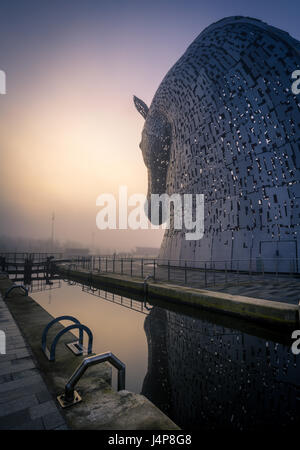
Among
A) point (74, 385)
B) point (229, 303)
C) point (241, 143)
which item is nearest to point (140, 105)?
point (241, 143)

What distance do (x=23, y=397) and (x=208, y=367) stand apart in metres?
3.68

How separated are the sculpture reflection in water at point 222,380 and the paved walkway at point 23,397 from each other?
74.0 inches

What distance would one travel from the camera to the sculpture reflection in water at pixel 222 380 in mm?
3385

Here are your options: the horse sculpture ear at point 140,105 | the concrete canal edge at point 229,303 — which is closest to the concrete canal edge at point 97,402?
the concrete canal edge at point 229,303

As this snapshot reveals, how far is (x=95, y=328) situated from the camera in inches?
331

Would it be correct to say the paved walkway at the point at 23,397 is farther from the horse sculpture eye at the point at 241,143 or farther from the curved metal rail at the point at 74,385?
→ the horse sculpture eye at the point at 241,143

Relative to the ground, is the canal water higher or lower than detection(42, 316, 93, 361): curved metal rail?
lower

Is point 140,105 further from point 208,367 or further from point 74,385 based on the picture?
point 74,385

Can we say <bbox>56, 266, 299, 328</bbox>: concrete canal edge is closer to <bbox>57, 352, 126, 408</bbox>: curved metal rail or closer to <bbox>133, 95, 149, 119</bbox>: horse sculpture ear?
<bbox>57, 352, 126, 408</bbox>: curved metal rail

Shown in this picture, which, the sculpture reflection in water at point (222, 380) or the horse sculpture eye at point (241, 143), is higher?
the horse sculpture eye at point (241, 143)

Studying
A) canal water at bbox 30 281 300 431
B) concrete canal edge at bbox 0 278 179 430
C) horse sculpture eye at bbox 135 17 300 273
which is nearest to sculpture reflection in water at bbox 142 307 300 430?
canal water at bbox 30 281 300 431

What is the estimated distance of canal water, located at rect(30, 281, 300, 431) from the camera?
3463 mm
